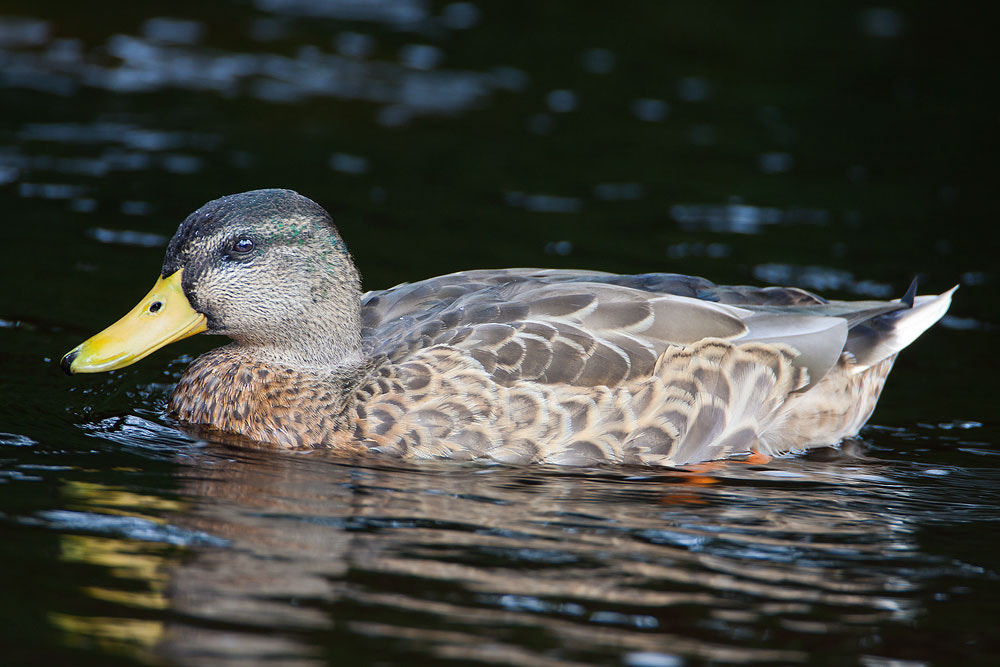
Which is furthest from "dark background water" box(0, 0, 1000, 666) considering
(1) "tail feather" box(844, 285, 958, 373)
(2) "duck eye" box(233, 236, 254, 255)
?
(2) "duck eye" box(233, 236, 254, 255)

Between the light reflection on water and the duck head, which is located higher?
the duck head

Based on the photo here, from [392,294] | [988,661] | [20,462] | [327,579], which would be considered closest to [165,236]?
[392,294]

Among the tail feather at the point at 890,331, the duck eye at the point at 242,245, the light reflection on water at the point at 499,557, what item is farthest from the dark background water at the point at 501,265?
the duck eye at the point at 242,245

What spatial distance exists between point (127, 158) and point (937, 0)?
43.4ft

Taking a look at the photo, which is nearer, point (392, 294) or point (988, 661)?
point (988, 661)

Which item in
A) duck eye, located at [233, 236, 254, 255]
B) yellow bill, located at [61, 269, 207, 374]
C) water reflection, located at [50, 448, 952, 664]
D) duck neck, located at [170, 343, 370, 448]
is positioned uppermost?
duck eye, located at [233, 236, 254, 255]

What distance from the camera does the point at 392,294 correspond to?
7.74 m

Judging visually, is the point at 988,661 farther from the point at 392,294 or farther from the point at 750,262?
the point at 750,262

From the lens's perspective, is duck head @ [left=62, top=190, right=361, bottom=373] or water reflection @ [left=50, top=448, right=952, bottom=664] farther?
duck head @ [left=62, top=190, right=361, bottom=373]

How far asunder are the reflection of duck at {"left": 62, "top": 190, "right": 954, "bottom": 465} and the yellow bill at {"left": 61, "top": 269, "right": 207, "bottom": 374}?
0.03 feet

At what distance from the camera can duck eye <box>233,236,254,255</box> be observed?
276 inches

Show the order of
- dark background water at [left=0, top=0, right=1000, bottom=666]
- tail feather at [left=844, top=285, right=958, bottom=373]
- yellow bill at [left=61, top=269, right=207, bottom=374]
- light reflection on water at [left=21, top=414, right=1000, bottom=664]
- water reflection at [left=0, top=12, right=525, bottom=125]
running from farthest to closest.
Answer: water reflection at [left=0, top=12, right=525, bottom=125] < tail feather at [left=844, top=285, right=958, bottom=373] < yellow bill at [left=61, top=269, right=207, bottom=374] < dark background water at [left=0, top=0, right=1000, bottom=666] < light reflection on water at [left=21, top=414, right=1000, bottom=664]

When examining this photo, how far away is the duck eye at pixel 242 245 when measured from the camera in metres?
7.00

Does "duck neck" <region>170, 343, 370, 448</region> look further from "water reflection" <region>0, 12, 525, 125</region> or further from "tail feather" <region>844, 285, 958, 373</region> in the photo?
"water reflection" <region>0, 12, 525, 125</region>
